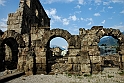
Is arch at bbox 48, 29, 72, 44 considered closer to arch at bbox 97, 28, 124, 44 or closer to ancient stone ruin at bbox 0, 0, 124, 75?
ancient stone ruin at bbox 0, 0, 124, 75

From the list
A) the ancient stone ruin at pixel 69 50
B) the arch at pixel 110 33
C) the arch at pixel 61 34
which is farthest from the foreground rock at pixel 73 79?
the arch at pixel 110 33

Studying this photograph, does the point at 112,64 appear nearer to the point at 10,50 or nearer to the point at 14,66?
the point at 14,66

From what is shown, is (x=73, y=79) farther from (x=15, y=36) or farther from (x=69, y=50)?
(x=15, y=36)

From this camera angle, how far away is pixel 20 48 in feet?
38.4

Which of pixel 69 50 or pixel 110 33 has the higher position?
pixel 110 33

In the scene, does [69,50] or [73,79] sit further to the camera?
[69,50]

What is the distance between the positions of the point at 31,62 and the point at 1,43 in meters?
3.64

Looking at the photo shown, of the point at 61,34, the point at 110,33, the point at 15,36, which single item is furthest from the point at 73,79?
the point at 15,36

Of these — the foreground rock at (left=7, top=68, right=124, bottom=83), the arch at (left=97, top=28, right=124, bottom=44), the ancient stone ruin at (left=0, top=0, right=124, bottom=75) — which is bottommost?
the foreground rock at (left=7, top=68, right=124, bottom=83)

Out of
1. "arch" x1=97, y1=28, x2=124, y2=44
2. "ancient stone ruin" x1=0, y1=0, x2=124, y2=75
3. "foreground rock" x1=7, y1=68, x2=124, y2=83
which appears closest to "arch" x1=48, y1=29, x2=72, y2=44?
"ancient stone ruin" x1=0, y1=0, x2=124, y2=75

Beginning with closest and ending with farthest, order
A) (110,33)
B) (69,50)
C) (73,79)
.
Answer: (73,79) → (69,50) → (110,33)

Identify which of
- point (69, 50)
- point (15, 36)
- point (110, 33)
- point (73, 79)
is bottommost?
point (73, 79)

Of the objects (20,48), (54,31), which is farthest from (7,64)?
(54,31)

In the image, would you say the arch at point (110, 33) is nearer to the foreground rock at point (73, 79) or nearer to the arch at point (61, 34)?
the arch at point (61, 34)
